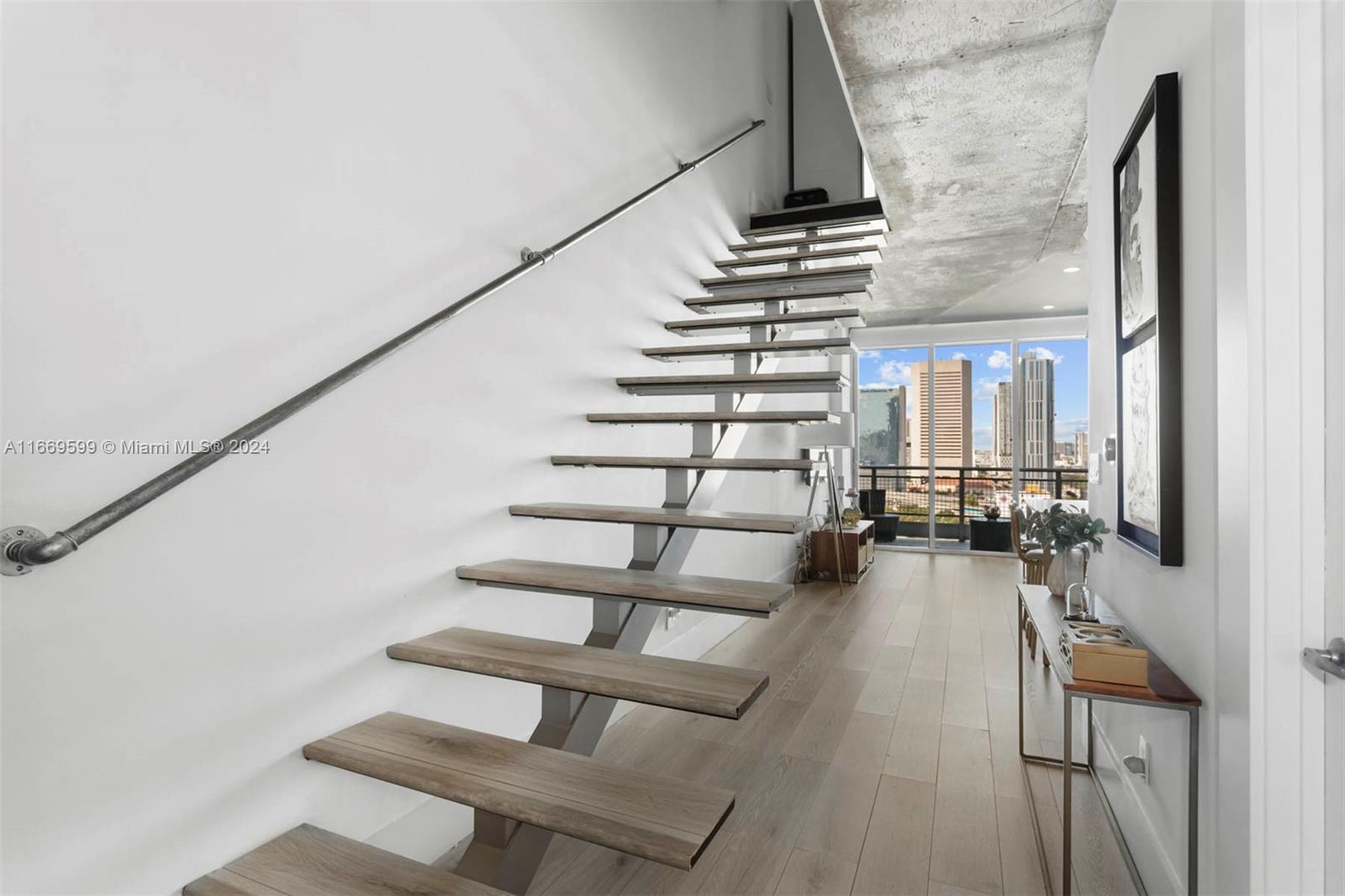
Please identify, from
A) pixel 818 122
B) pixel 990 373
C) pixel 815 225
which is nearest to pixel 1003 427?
pixel 990 373

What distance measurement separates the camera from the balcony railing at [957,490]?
7.52 metres

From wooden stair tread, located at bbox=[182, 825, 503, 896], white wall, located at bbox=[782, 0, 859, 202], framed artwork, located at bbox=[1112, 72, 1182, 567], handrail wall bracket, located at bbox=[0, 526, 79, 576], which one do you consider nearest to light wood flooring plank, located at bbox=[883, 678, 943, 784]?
framed artwork, located at bbox=[1112, 72, 1182, 567]

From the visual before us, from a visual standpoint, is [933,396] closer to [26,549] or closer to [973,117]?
[973,117]

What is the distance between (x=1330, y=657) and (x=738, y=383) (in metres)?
1.82

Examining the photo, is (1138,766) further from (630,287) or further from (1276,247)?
(630,287)

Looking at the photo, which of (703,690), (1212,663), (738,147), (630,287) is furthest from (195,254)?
(738,147)

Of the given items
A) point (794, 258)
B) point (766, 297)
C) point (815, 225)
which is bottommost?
point (766, 297)

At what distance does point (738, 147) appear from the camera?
180 inches

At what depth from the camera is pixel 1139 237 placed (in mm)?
1823

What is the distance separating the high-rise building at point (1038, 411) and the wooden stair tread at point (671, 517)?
21.7ft

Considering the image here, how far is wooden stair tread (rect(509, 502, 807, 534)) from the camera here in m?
1.79

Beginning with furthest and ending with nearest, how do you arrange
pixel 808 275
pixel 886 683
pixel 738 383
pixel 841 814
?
1. pixel 808 275
2. pixel 886 683
3. pixel 738 383
4. pixel 841 814

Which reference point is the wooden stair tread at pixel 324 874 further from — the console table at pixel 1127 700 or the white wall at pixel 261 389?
the console table at pixel 1127 700

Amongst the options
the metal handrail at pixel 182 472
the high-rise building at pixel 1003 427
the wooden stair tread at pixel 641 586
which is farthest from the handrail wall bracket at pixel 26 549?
the high-rise building at pixel 1003 427
